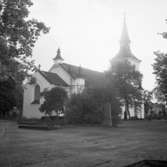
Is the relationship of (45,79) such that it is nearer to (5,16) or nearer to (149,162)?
(5,16)

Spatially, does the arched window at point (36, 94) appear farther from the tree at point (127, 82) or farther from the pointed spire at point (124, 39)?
the pointed spire at point (124, 39)

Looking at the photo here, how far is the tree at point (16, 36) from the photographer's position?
14.6 metres

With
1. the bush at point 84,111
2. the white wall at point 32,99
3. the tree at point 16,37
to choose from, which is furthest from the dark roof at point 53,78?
the tree at point 16,37

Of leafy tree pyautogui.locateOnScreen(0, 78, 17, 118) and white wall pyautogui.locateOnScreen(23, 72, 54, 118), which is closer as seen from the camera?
white wall pyautogui.locateOnScreen(23, 72, 54, 118)

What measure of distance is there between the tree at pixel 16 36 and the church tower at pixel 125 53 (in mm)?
47936

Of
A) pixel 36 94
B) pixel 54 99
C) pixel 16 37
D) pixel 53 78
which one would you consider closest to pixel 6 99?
pixel 36 94

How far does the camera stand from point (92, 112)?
2614 cm

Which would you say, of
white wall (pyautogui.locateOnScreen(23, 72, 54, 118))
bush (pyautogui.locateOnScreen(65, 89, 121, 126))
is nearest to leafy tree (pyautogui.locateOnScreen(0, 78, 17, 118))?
white wall (pyautogui.locateOnScreen(23, 72, 54, 118))

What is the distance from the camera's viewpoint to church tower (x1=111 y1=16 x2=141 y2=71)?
64.8m

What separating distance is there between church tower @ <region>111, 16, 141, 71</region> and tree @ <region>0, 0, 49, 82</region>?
157 feet

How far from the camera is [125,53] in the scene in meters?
66.2

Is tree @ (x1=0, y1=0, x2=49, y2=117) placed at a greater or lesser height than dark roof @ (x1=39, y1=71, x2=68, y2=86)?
lesser

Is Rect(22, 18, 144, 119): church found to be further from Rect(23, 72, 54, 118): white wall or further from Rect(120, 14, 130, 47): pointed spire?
Rect(120, 14, 130, 47): pointed spire

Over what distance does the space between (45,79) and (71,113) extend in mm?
23056
